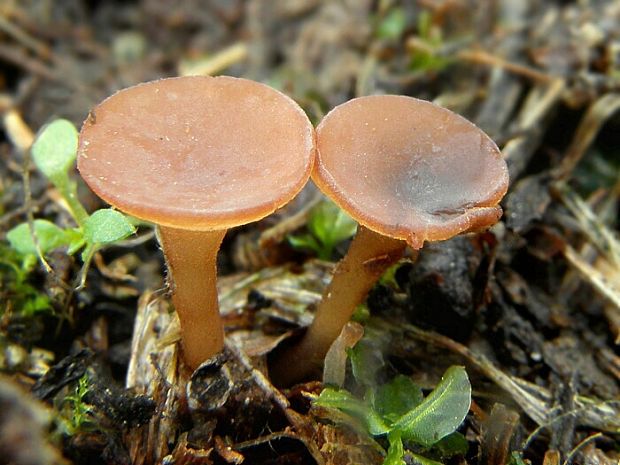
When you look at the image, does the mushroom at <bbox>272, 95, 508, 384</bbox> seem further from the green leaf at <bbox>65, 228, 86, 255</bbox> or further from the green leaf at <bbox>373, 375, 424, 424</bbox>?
the green leaf at <bbox>65, 228, 86, 255</bbox>

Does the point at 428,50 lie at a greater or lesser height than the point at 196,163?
lesser

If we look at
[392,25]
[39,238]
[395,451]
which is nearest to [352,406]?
[395,451]

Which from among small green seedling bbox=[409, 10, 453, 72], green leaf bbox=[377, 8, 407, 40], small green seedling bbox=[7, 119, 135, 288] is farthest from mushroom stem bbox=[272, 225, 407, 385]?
green leaf bbox=[377, 8, 407, 40]

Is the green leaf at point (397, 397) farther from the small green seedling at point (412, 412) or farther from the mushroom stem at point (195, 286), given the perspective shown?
the mushroom stem at point (195, 286)

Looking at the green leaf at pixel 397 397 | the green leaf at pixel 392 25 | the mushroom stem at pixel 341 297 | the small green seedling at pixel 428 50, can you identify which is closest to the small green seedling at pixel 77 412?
the mushroom stem at pixel 341 297

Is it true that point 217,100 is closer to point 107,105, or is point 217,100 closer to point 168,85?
point 168,85

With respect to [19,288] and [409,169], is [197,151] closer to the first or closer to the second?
[409,169]
